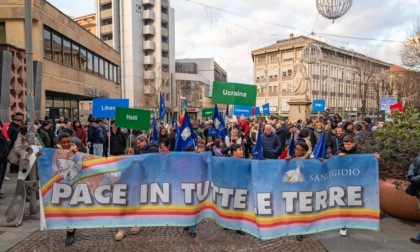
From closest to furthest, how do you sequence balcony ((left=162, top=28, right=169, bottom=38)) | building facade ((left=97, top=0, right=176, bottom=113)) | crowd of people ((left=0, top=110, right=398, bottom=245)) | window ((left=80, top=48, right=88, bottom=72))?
crowd of people ((left=0, top=110, right=398, bottom=245))
window ((left=80, top=48, right=88, bottom=72))
building facade ((left=97, top=0, right=176, bottom=113))
balcony ((left=162, top=28, right=169, bottom=38))

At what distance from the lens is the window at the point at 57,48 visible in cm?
2069

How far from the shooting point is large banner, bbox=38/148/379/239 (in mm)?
4805

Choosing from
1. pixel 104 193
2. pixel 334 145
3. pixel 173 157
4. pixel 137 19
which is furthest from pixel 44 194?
pixel 137 19

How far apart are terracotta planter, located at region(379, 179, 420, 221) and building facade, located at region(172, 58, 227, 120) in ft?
178

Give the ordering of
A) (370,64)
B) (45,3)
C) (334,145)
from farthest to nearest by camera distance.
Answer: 1. (370,64)
2. (45,3)
3. (334,145)

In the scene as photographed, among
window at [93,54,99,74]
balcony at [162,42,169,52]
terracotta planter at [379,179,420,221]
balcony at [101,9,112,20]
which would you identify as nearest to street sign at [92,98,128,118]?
terracotta planter at [379,179,420,221]

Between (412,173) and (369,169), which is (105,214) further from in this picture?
(412,173)

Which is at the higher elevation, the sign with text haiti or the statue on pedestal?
the statue on pedestal

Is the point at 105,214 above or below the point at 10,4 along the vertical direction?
below

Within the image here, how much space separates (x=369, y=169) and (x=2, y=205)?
23.9 ft

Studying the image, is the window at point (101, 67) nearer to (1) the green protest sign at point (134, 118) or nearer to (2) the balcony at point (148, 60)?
(1) the green protest sign at point (134, 118)

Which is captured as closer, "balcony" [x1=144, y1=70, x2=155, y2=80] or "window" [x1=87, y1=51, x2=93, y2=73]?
"window" [x1=87, y1=51, x2=93, y2=73]

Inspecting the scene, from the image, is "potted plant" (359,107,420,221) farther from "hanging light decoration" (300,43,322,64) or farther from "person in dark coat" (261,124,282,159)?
"hanging light decoration" (300,43,322,64)

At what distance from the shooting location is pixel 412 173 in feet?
16.4
